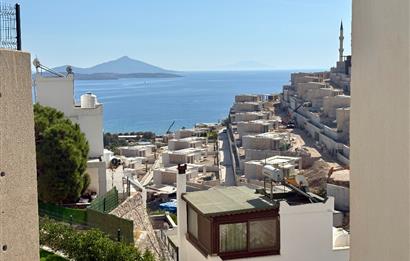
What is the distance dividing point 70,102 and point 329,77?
227ft

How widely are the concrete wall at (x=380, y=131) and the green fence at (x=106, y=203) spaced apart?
11325 millimetres

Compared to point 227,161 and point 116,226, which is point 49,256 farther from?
point 227,161

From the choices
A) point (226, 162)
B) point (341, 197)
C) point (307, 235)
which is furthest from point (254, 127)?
point (307, 235)

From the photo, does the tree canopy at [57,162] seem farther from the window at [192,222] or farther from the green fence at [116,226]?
the window at [192,222]

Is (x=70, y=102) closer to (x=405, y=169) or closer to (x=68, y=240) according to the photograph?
(x=68, y=240)

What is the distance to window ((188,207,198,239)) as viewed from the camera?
8.20 meters

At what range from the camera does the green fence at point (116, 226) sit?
1148 cm

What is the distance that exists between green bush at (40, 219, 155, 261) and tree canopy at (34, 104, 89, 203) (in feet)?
10.8

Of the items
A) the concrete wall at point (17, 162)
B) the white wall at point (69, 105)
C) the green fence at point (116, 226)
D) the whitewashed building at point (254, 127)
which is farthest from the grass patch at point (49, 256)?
the whitewashed building at point (254, 127)

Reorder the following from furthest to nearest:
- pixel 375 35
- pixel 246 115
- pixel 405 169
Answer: pixel 246 115 → pixel 375 35 → pixel 405 169

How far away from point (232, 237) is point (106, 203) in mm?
6680

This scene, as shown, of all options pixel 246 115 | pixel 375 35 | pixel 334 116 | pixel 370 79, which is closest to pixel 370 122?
pixel 370 79

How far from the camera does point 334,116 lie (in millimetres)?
54656

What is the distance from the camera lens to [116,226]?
1159cm
